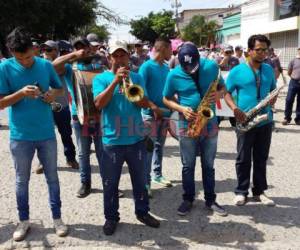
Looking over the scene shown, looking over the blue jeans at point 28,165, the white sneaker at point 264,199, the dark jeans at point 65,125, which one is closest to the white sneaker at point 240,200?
the white sneaker at point 264,199

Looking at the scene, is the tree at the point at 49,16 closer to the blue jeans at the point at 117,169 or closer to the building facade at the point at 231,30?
the building facade at the point at 231,30

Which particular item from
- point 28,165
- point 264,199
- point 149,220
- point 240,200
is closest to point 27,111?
point 28,165

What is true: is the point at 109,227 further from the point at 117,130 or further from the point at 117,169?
the point at 117,130

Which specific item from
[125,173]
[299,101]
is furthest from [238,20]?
[125,173]

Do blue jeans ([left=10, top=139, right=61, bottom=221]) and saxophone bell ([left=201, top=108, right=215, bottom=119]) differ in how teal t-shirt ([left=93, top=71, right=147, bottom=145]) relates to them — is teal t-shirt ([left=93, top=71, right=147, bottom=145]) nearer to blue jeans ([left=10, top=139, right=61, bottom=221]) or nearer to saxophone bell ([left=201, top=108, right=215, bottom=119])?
blue jeans ([left=10, top=139, right=61, bottom=221])

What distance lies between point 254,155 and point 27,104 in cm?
272

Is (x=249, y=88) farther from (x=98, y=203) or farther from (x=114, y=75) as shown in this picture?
(x=98, y=203)

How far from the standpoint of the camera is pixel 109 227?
167 inches

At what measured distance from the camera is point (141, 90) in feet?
12.4

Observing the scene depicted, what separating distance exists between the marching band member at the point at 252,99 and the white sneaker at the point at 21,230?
95.7 inches

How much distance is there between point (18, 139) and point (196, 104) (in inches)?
74.1

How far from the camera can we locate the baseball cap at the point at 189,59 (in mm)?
4344

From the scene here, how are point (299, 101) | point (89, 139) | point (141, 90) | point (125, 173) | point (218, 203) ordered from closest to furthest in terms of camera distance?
1. point (141, 90)
2. point (218, 203)
3. point (89, 139)
4. point (125, 173)
5. point (299, 101)

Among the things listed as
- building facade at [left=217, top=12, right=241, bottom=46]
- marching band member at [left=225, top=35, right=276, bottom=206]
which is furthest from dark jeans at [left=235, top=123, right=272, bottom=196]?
building facade at [left=217, top=12, right=241, bottom=46]
